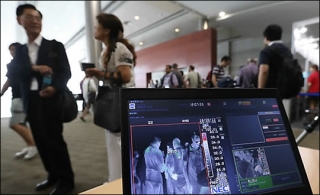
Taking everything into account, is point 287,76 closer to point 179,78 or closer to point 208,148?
point 179,78

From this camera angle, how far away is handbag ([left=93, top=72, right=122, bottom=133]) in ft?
1.84

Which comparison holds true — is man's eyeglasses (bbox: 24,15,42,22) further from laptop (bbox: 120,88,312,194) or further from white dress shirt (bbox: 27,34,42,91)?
laptop (bbox: 120,88,312,194)

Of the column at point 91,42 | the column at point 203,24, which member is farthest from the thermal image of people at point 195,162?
the column at point 203,24

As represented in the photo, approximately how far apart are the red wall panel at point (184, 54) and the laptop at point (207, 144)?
37 cm

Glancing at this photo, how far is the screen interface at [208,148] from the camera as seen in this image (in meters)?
0.31

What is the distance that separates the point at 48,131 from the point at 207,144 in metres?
0.37

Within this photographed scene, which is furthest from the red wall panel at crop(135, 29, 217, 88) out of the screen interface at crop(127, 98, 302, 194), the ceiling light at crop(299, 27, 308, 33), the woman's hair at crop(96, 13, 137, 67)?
the ceiling light at crop(299, 27, 308, 33)

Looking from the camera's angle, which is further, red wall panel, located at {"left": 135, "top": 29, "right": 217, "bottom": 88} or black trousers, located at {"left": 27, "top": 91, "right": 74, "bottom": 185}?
red wall panel, located at {"left": 135, "top": 29, "right": 217, "bottom": 88}

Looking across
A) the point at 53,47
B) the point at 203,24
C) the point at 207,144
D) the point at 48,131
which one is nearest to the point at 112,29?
the point at 53,47

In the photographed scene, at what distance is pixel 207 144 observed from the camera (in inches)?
13.3

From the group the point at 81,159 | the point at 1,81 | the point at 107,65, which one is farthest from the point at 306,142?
the point at 1,81

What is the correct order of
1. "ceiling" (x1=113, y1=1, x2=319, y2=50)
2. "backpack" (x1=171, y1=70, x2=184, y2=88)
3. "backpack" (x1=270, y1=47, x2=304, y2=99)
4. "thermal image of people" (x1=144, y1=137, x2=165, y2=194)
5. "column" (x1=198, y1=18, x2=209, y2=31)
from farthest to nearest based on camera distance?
1. "column" (x1=198, y1=18, x2=209, y2=31)
2. "ceiling" (x1=113, y1=1, x2=319, y2=50)
3. "backpack" (x1=270, y1=47, x2=304, y2=99)
4. "backpack" (x1=171, y1=70, x2=184, y2=88)
5. "thermal image of people" (x1=144, y1=137, x2=165, y2=194)

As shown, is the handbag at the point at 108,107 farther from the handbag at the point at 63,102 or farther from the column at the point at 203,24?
the column at the point at 203,24

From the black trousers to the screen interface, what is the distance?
0.24m
